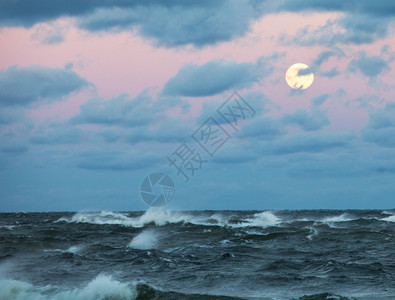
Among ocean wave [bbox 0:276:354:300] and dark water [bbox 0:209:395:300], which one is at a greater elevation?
dark water [bbox 0:209:395:300]

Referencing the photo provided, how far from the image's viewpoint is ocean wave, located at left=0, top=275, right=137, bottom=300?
12.8 meters

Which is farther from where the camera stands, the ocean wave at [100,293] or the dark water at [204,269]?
the dark water at [204,269]

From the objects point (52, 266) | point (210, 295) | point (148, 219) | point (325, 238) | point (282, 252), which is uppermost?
point (148, 219)

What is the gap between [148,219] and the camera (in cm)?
5388

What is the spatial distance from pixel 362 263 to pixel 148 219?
1463 inches

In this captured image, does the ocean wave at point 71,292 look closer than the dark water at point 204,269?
Yes

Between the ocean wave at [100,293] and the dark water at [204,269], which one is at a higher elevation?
the dark water at [204,269]

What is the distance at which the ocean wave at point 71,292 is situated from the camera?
502 inches

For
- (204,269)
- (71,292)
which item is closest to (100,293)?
(71,292)

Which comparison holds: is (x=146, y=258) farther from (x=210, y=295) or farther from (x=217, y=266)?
(x=210, y=295)

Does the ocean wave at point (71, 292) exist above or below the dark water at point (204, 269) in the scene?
below

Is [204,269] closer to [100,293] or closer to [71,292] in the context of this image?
[100,293]

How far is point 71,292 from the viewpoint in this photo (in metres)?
13.0

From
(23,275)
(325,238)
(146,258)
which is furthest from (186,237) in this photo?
(23,275)
